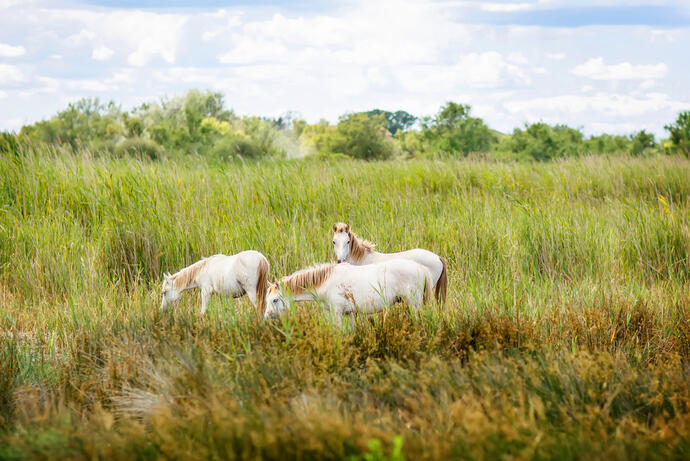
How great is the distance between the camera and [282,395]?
3.49m

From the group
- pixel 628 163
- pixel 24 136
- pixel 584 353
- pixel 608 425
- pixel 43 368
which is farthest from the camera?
pixel 628 163

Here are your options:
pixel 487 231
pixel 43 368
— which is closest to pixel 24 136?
pixel 43 368

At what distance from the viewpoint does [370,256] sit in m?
4.48

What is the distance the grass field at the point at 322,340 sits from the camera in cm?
296

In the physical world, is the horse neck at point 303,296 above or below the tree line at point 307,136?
below

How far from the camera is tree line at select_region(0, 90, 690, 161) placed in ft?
88.7

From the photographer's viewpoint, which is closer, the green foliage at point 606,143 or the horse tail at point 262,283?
the horse tail at point 262,283

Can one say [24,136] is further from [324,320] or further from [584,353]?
[584,353]

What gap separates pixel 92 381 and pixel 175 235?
244cm

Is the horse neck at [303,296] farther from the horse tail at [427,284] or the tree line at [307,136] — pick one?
the tree line at [307,136]

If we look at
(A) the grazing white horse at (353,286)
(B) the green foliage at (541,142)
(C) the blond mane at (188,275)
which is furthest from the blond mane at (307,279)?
(B) the green foliage at (541,142)

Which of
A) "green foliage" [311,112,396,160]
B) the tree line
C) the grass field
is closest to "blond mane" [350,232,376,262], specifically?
the grass field

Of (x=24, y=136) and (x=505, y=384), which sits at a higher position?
(x=24, y=136)

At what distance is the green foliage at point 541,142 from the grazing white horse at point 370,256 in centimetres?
3367
